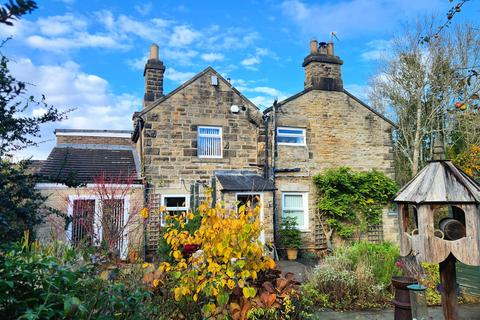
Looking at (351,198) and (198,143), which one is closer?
(198,143)

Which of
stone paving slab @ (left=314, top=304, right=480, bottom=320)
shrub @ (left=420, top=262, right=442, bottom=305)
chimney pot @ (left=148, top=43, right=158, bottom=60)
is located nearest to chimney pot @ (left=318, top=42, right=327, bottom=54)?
chimney pot @ (left=148, top=43, right=158, bottom=60)

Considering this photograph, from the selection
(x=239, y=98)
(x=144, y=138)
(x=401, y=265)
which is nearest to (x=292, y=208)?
(x=239, y=98)

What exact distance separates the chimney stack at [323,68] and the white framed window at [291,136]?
2280mm

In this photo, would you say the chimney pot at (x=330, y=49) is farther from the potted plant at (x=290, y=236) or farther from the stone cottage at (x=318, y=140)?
the potted plant at (x=290, y=236)

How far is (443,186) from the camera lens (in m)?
3.34

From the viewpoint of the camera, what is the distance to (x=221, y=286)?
4.00 metres

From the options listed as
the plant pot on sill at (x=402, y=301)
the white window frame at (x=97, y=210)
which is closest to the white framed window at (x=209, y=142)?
the white window frame at (x=97, y=210)

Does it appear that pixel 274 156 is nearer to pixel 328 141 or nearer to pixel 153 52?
pixel 328 141

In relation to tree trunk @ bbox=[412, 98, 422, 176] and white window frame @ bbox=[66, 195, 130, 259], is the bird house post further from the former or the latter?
tree trunk @ bbox=[412, 98, 422, 176]

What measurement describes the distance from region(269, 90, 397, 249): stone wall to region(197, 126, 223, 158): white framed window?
269 cm

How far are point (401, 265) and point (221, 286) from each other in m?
5.03

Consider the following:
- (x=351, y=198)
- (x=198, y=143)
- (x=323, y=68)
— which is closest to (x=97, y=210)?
(x=198, y=143)

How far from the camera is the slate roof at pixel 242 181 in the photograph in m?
13.4

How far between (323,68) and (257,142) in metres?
4.94
